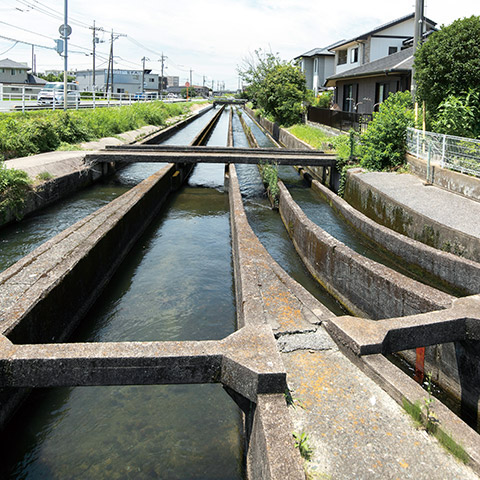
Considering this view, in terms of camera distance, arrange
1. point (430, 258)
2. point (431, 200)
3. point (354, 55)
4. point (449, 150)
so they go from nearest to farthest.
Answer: point (430, 258), point (431, 200), point (449, 150), point (354, 55)

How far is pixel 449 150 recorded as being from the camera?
34.0 feet

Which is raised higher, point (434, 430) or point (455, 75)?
point (455, 75)

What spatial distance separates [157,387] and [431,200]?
7008mm

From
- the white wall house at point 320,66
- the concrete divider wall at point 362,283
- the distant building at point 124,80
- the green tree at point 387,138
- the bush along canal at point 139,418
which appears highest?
the distant building at point 124,80

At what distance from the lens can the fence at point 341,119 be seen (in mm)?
18572

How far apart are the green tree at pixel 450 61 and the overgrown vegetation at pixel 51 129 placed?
1241cm

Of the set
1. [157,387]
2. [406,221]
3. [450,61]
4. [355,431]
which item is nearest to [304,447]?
[355,431]

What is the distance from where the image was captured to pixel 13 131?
1537cm

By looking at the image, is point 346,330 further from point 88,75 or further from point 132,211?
point 88,75

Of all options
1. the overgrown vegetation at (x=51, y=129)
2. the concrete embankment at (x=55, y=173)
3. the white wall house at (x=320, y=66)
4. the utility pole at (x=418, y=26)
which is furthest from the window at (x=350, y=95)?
the concrete embankment at (x=55, y=173)

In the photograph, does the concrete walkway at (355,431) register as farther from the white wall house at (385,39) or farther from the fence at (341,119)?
the white wall house at (385,39)

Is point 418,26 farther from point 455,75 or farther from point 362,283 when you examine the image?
point 362,283

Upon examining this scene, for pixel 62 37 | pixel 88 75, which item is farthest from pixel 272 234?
pixel 88 75

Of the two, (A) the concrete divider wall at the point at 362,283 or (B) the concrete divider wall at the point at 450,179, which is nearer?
(A) the concrete divider wall at the point at 362,283
